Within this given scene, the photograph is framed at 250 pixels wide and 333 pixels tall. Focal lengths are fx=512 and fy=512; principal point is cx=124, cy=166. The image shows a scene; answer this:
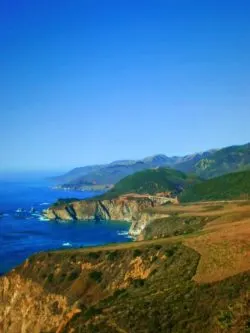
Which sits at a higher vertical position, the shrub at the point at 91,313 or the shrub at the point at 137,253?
the shrub at the point at 137,253

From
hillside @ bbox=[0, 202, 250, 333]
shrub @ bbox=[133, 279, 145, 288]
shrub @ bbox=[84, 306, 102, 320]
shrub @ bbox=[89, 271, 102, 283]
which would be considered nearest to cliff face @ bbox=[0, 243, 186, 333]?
shrub @ bbox=[89, 271, 102, 283]

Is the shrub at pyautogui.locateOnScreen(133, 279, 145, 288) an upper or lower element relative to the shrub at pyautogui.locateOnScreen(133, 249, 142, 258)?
lower

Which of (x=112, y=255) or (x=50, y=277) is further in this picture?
(x=50, y=277)

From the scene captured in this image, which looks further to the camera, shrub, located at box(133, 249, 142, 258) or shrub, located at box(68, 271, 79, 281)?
shrub, located at box(68, 271, 79, 281)

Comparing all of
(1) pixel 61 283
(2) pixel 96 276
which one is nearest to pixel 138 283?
(2) pixel 96 276

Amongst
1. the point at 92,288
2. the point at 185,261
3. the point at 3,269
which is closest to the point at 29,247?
the point at 3,269

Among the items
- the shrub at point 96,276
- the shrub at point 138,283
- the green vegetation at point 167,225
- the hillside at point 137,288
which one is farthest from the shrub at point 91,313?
the green vegetation at point 167,225

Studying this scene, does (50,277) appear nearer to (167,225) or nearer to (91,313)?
(91,313)

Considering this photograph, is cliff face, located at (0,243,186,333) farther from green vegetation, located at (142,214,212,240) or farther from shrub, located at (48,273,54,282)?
green vegetation, located at (142,214,212,240)

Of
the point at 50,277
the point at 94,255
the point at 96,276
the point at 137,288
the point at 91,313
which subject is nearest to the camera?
the point at 91,313

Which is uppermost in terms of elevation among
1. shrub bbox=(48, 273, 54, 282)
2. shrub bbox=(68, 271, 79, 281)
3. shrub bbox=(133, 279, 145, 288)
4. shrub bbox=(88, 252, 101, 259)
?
shrub bbox=(88, 252, 101, 259)

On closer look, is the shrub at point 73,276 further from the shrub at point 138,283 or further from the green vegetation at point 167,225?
the green vegetation at point 167,225
